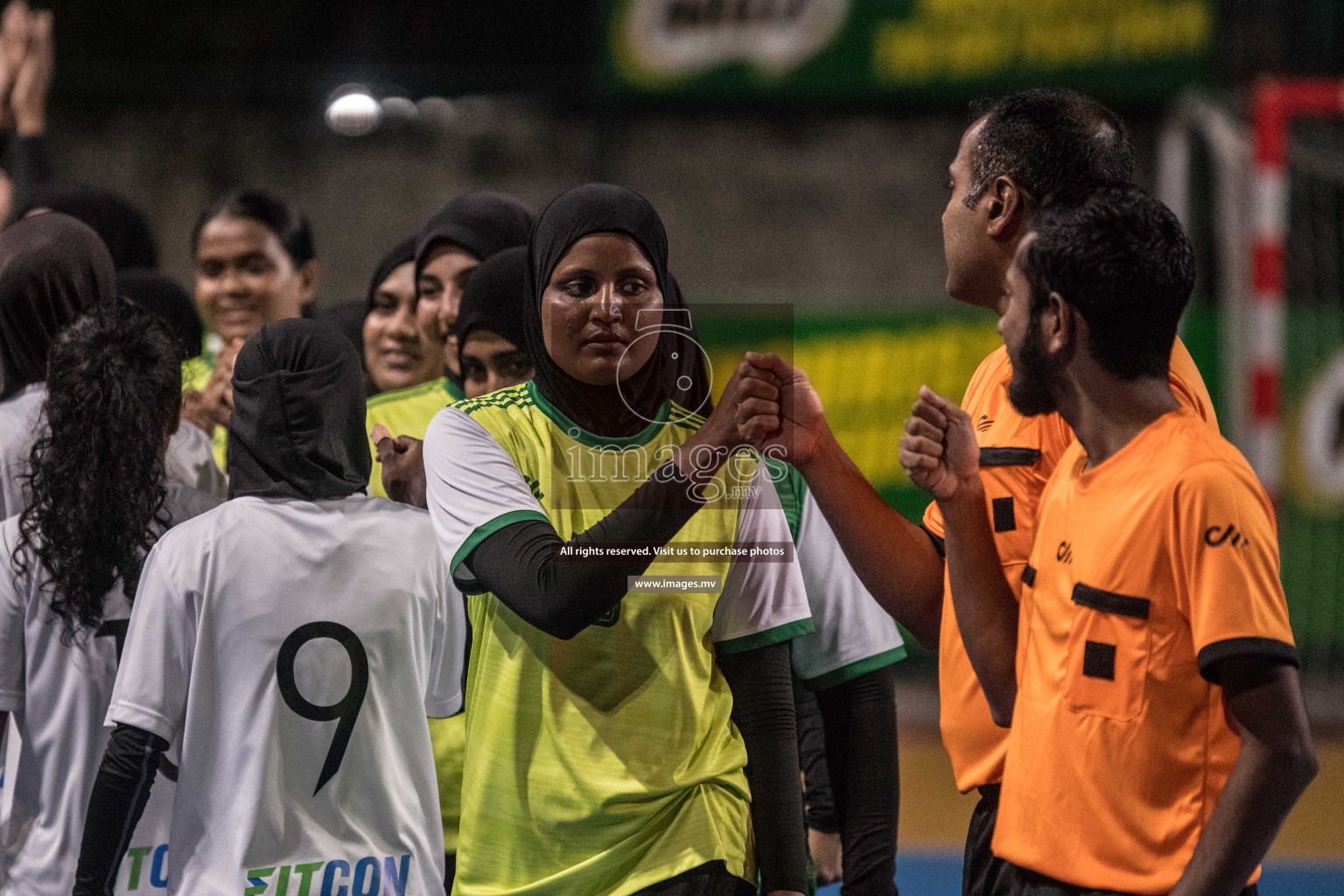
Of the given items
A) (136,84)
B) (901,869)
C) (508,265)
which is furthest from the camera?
(136,84)

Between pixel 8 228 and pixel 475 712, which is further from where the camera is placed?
pixel 8 228

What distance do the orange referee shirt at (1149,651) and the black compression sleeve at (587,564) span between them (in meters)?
0.57

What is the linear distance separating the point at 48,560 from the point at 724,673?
3.97ft

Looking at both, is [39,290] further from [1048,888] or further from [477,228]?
[1048,888]

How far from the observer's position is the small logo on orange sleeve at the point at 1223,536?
1759 mm

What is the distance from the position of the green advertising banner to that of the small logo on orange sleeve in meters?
8.04

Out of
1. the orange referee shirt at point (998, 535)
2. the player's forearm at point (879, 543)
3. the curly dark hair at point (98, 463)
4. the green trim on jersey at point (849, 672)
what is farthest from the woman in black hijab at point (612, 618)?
the curly dark hair at point (98, 463)

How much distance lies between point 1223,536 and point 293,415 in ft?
4.71

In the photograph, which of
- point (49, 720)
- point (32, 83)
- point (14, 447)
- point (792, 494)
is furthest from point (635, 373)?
point (32, 83)

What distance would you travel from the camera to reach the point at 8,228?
10.9 ft

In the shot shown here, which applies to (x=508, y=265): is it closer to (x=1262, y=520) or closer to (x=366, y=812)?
(x=366, y=812)

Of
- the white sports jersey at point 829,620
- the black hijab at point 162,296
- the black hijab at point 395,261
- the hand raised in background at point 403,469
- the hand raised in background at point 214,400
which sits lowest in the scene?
the white sports jersey at point 829,620

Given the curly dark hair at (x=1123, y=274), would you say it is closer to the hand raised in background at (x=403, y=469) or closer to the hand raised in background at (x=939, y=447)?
the hand raised in background at (x=939, y=447)

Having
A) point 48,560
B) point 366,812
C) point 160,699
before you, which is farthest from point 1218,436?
point 48,560
